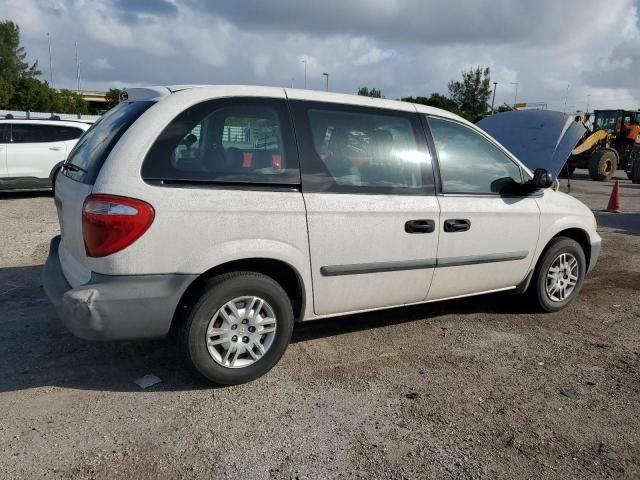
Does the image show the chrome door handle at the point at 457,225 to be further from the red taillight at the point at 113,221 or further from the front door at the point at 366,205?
the red taillight at the point at 113,221

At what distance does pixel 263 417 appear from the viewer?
10.1 feet

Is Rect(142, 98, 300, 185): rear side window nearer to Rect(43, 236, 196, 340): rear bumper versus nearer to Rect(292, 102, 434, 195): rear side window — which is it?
Rect(292, 102, 434, 195): rear side window

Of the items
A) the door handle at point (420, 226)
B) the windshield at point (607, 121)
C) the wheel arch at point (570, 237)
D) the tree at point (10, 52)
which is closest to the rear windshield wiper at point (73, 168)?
the door handle at point (420, 226)

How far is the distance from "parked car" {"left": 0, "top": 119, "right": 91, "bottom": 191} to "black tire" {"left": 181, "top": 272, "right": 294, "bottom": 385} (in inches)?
341

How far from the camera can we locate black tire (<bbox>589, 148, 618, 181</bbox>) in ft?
65.4

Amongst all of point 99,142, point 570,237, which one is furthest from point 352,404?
point 570,237

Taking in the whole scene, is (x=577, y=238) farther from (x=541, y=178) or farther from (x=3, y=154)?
(x=3, y=154)

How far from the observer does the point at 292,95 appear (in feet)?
11.7

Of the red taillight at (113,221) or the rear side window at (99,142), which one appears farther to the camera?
the rear side window at (99,142)

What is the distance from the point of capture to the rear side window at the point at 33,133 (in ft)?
35.4

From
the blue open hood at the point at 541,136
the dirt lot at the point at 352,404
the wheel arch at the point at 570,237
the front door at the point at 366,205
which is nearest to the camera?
the dirt lot at the point at 352,404

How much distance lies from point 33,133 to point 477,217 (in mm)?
10064

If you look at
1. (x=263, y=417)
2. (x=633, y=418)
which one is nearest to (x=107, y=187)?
(x=263, y=417)

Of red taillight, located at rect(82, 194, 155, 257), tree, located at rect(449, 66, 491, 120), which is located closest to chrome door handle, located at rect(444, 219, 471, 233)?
red taillight, located at rect(82, 194, 155, 257)
